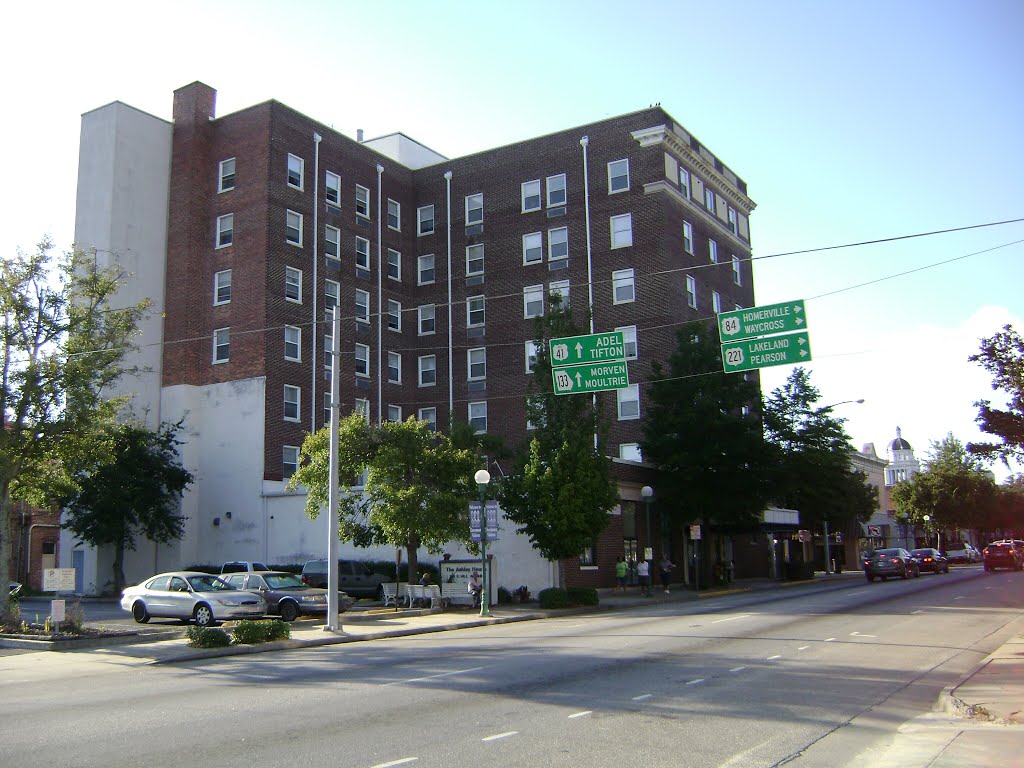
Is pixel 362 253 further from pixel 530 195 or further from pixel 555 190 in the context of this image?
pixel 555 190

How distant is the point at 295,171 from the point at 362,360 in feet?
33.9

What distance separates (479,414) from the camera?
2013 inches

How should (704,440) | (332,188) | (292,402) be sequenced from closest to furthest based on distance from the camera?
(704,440), (292,402), (332,188)

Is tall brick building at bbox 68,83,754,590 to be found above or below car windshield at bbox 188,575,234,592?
above

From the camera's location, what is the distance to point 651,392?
4206 centimetres

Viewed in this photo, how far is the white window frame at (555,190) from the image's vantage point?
50.3m

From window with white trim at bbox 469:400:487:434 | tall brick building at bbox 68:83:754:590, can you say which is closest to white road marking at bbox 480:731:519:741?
tall brick building at bbox 68:83:754:590

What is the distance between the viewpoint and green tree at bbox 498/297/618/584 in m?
31.2

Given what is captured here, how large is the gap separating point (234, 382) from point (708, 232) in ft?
89.1

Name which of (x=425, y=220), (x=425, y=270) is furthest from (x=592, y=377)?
(x=425, y=220)

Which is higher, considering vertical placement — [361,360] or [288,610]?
[361,360]

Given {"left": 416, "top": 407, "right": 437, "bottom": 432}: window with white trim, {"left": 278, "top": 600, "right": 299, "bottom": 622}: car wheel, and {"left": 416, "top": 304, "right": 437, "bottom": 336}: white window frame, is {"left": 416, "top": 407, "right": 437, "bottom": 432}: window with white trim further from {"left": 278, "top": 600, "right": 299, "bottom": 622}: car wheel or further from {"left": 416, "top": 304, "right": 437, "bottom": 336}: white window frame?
{"left": 278, "top": 600, "right": 299, "bottom": 622}: car wheel

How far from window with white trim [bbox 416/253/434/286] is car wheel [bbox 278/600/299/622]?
97.6 feet

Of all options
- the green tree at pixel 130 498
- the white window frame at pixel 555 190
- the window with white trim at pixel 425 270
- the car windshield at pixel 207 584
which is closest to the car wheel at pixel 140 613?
the car windshield at pixel 207 584
